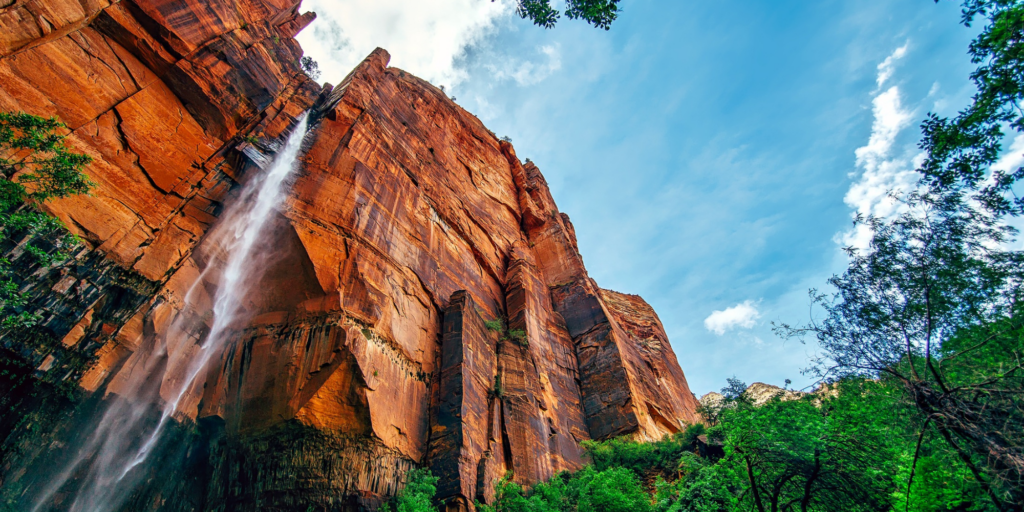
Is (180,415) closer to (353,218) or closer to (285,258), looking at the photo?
(285,258)

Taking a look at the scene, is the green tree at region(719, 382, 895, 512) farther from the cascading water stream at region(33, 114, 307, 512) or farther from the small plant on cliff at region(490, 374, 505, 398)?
the cascading water stream at region(33, 114, 307, 512)

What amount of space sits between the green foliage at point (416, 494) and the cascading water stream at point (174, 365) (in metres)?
7.02

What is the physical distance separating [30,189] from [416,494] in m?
13.3

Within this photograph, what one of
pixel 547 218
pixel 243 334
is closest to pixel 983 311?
pixel 243 334

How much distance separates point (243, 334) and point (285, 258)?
278cm

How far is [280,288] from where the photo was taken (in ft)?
51.9

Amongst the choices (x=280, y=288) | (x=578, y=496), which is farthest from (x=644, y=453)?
(x=280, y=288)

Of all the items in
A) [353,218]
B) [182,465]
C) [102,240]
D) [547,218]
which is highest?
[547,218]

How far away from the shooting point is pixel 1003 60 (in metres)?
7.70

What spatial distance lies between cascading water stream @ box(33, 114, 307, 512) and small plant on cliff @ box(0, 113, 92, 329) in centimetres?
330

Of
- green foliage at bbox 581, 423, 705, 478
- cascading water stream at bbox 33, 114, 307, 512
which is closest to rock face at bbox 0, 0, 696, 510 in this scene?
cascading water stream at bbox 33, 114, 307, 512

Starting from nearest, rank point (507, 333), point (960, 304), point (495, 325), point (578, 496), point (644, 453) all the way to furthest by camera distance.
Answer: point (960, 304) → point (578, 496) → point (644, 453) → point (495, 325) → point (507, 333)

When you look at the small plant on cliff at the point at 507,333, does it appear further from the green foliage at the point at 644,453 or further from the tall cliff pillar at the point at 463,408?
the green foliage at the point at 644,453

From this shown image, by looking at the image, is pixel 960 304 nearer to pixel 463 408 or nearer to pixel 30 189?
pixel 463 408
